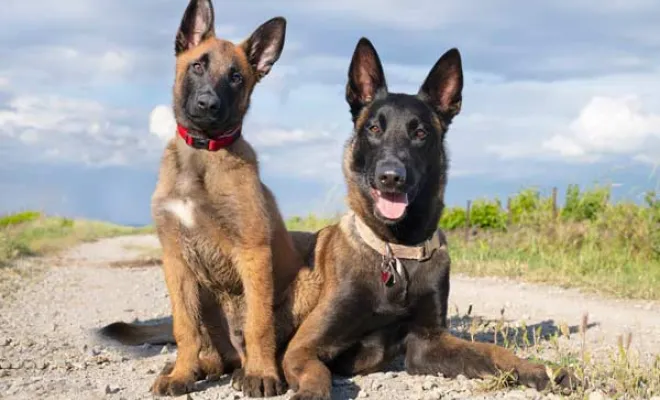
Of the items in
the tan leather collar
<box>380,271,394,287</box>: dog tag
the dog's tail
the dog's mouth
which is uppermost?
the dog's mouth

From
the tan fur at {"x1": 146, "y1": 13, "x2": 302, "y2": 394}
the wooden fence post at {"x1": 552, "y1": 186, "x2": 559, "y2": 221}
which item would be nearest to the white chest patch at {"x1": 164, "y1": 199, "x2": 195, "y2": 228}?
the tan fur at {"x1": 146, "y1": 13, "x2": 302, "y2": 394}

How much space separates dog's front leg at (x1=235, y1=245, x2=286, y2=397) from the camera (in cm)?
492

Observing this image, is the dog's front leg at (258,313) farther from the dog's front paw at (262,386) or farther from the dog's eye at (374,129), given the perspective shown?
the dog's eye at (374,129)

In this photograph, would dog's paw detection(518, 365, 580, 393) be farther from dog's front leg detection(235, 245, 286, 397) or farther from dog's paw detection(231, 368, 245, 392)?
dog's paw detection(231, 368, 245, 392)

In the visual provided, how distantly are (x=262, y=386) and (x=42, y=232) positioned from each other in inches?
724

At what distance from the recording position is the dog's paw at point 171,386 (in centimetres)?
493

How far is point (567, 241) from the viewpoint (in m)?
14.0

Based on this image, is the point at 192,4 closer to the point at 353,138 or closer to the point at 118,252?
the point at 353,138

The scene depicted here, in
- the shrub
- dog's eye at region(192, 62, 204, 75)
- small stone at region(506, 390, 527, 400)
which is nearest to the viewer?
small stone at region(506, 390, 527, 400)

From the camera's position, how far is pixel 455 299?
9938mm

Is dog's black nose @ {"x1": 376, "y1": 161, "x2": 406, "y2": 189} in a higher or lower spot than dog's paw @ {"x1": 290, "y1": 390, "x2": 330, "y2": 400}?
→ higher

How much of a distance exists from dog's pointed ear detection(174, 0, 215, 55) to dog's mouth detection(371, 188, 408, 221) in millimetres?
1765

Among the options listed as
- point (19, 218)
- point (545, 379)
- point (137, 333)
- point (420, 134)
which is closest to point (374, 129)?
point (420, 134)

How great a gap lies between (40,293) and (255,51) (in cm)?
690
